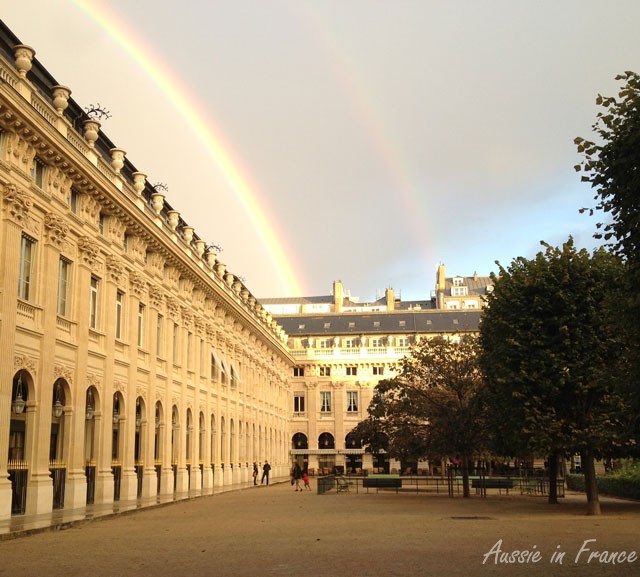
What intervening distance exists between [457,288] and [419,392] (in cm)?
8395

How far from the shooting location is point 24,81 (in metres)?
25.8

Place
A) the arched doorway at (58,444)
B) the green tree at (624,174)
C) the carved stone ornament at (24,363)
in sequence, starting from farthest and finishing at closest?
the arched doorway at (58,444) < the carved stone ornament at (24,363) < the green tree at (624,174)

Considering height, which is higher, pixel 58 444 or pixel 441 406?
pixel 441 406

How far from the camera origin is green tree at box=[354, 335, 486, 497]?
42.8m

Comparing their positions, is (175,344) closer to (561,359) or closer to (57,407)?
(57,407)

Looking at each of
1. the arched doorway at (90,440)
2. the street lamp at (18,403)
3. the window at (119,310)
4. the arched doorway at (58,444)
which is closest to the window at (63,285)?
the arched doorway at (58,444)

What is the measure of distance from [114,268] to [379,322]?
7380 centimetres

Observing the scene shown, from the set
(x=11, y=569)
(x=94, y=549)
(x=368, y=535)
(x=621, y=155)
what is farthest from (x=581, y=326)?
(x=11, y=569)

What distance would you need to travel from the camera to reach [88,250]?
31.4 metres

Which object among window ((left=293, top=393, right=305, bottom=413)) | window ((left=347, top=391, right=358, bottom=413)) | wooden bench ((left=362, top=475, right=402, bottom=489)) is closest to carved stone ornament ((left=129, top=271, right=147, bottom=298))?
wooden bench ((left=362, top=475, right=402, bottom=489))

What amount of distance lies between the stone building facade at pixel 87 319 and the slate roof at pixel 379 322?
54.3 meters

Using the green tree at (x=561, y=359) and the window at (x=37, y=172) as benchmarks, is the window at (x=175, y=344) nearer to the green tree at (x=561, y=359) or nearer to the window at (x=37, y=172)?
the window at (x=37, y=172)

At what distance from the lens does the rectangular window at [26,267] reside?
26469 mm

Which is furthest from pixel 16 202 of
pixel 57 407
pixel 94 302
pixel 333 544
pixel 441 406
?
pixel 441 406
